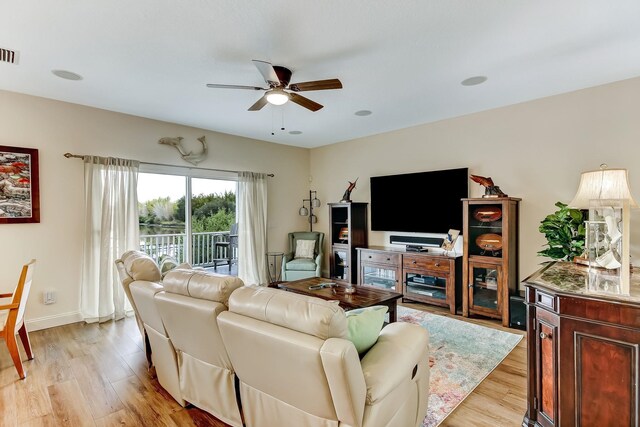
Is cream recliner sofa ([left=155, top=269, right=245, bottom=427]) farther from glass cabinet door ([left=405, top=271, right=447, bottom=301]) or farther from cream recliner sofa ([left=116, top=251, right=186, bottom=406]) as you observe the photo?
glass cabinet door ([left=405, top=271, right=447, bottom=301])

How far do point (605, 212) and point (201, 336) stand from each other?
105 inches

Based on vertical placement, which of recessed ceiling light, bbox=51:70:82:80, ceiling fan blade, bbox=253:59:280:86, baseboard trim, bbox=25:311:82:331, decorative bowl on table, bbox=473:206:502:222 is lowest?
baseboard trim, bbox=25:311:82:331

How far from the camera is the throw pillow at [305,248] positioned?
19.5 ft

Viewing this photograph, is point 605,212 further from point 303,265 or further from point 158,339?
point 303,265

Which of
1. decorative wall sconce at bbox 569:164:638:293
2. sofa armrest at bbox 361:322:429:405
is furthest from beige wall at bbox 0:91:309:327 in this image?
decorative wall sconce at bbox 569:164:638:293

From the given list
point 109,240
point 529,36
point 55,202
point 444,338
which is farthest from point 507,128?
point 55,202

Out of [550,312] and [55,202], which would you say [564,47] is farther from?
[55,202]

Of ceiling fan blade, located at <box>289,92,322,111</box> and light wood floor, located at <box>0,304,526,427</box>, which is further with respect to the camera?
ceiling fan blade, located at <box>289,92,322,111</box>

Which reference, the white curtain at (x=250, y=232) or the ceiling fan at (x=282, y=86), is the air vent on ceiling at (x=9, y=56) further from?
the white curtain at (x=250, y=232)

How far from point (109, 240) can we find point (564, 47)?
526 centimetres

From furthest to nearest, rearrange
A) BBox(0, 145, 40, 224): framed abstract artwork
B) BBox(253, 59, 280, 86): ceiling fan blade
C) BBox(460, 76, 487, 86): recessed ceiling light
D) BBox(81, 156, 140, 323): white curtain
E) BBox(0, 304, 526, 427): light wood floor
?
BBox(81, 156, 140, 323): white curtain
BBox(0, 145, 40, 224): framed abstract artwork
BBox(460, 76, 487, 86): recessed ceiling light
BBox(253, 59, 280, 86): ceiling fan blade
BBox(0, 304, 526, 427): light wood floor

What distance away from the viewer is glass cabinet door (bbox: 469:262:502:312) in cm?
385

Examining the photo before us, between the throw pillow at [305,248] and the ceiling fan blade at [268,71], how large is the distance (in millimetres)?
3575

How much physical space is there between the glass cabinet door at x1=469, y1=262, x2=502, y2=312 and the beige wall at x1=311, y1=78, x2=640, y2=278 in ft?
1.49
